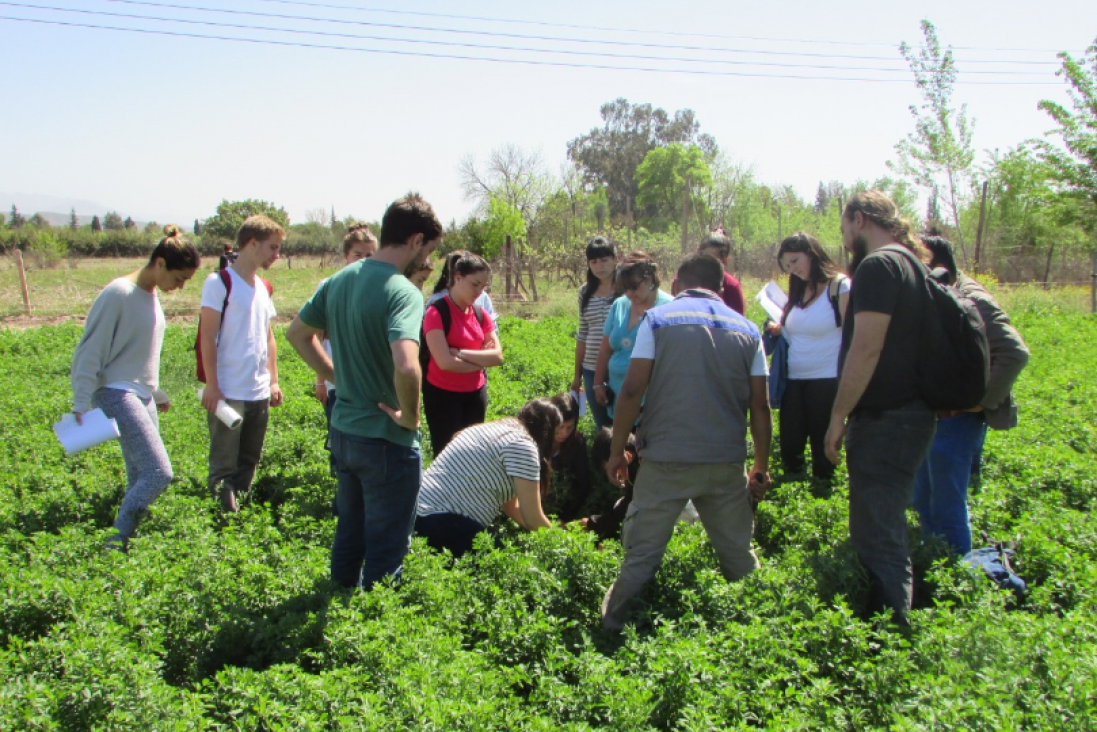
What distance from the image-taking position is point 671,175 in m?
64.4

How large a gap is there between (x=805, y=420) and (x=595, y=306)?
1816 millimetres

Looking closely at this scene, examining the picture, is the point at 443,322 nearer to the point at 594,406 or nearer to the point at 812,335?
the point at 594,406

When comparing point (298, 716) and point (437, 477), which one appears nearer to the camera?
point (298, 716)

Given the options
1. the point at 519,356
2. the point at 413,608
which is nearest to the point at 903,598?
the point at 413,608

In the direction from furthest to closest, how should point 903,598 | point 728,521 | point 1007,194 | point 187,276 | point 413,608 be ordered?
point 1007,194, point 187,276, point 728,521, point 903,598, point 413,608

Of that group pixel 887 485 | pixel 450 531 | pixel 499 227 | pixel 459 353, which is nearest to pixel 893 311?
pixel 887 485

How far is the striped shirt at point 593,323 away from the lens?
238 inches

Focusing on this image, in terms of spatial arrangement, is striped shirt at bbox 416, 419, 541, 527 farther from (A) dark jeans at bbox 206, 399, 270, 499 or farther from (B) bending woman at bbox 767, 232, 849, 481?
(B) bending woman at bbox 767, 232, 849, 481

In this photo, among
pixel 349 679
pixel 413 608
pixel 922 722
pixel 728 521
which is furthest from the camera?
pixel 728 521

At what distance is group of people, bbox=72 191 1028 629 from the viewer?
3.48m

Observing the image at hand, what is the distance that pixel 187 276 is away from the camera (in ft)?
16.4

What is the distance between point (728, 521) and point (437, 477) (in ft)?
5.70

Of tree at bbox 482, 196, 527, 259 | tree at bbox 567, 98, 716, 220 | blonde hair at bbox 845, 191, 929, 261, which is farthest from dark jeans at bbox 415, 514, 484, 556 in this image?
tree at bbox 567, 98, 716, 220

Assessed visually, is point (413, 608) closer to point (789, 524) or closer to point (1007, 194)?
point (789, 524)
